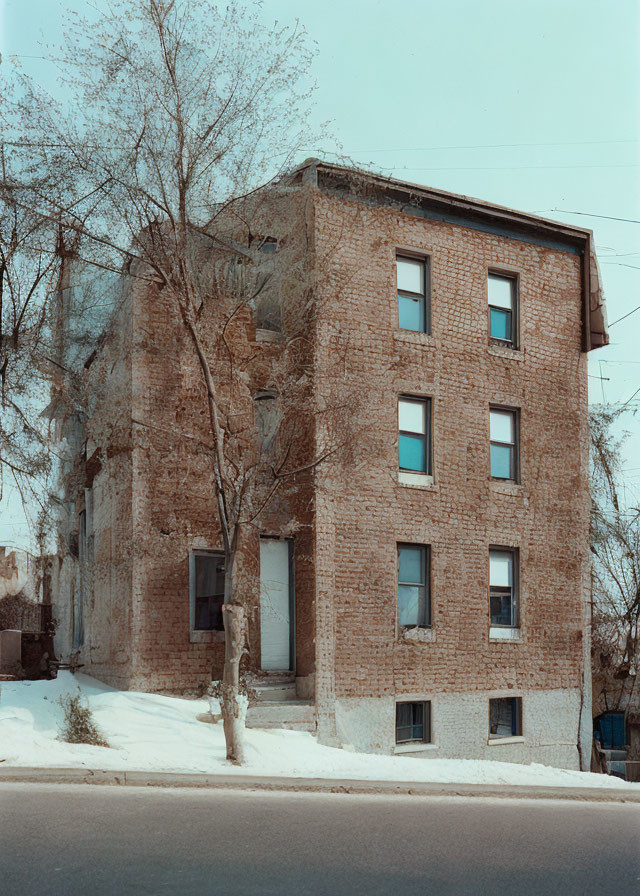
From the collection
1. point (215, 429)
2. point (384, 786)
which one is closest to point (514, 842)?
point (384, 786)

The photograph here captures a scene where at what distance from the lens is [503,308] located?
22.5m

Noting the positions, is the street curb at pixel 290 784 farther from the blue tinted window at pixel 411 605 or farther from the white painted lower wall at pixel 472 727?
the blue tinted window at pixel 411 605

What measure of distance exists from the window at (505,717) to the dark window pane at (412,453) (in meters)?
5.14

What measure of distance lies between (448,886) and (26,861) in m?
2.96

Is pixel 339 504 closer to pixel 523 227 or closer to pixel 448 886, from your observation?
pixel 523 227

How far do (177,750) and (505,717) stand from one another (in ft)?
29.2

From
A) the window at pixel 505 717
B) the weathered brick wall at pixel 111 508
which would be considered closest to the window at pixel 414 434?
the window at pixel 505 717

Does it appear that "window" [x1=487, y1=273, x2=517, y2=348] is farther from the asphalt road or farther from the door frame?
the asphalt road

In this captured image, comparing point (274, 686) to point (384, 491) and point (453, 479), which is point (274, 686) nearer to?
point (384, 491)

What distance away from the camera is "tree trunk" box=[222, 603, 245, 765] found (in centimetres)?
1422

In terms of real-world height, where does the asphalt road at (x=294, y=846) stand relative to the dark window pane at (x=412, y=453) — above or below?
below

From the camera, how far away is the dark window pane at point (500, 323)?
73.0 feet

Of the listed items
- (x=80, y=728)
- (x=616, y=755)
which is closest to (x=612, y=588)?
(x=616, y=755)

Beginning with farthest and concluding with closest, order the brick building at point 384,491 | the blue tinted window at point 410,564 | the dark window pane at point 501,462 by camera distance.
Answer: the dark window pane at point 501,462
the blue tinted window at point 410,564
the brick building at point 384,491
